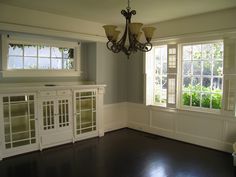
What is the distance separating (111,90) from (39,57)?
1.85 metres

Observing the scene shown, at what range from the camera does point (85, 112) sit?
4.72 metres

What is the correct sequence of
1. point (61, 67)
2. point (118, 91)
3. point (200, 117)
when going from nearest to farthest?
point (200, 117)
point (61, 67)
point (118, 91)

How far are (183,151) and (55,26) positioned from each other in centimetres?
340

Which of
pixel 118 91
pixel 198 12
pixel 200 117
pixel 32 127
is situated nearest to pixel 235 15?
pixel 198 12

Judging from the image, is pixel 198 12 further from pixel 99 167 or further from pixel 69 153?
pixel 69 153

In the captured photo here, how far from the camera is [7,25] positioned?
347 cm

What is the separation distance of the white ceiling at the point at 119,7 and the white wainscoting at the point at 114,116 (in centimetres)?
221

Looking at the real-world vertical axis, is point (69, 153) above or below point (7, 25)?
below

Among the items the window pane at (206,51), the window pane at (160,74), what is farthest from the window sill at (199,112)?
the window pane at (206,51)

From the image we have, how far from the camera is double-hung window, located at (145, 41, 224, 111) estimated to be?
161 inches

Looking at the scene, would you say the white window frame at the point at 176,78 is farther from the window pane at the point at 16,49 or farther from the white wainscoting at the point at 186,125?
the window pane at the point at 16,49

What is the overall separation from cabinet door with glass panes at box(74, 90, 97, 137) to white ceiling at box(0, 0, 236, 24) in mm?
1629

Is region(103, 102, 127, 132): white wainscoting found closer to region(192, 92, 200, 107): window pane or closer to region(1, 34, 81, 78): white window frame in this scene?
region(1, 34, 81, 78): white window frame

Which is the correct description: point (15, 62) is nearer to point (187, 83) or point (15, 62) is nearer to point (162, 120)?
point (162, 120)
